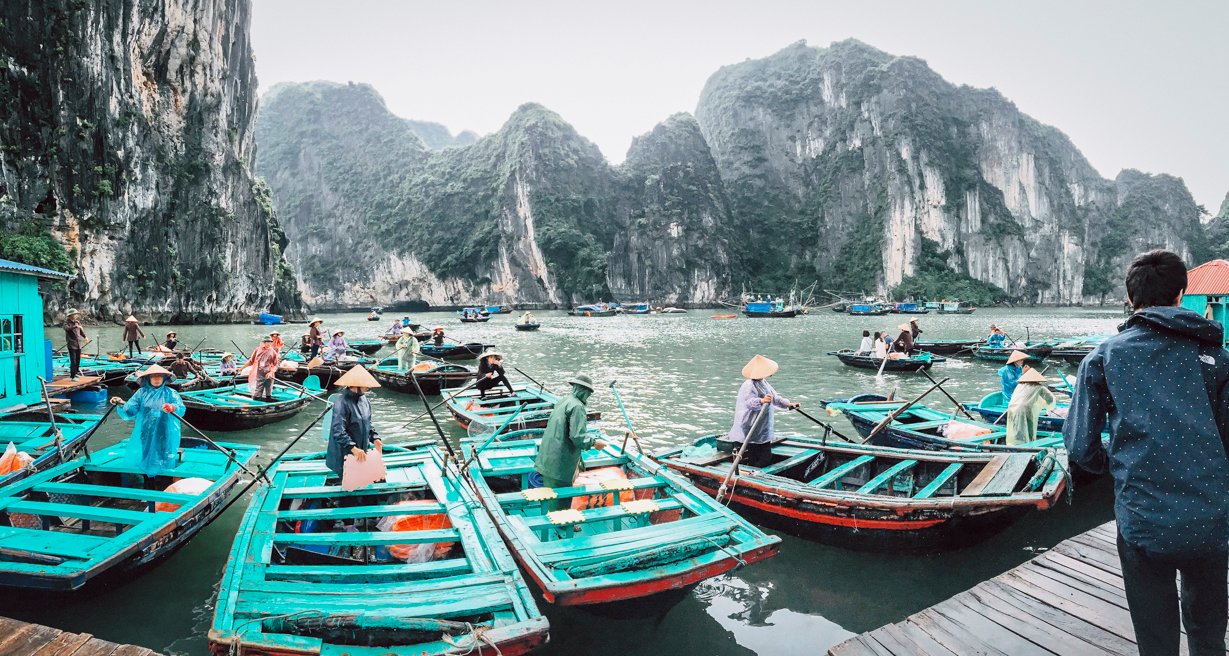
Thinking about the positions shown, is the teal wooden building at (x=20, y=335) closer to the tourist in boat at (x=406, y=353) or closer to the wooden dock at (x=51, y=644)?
the tourist in boat at (x=406, y=353)

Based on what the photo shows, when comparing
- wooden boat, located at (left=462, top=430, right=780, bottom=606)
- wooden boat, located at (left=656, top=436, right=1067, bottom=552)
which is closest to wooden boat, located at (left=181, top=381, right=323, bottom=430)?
wooden boat, located at (left=462, top=430, right=780, bottom=606)

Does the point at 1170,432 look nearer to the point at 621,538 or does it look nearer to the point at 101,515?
the point at 621,538

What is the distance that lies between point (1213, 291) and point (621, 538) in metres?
20.2

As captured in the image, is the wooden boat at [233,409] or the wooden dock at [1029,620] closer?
the wooden dock at [1029,620]

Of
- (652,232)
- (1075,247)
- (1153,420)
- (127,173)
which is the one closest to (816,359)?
(1153,420)

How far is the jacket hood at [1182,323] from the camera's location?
7.00 ft

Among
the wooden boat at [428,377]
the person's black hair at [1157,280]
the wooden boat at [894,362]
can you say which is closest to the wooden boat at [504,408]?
the wooden boat at [428,377]

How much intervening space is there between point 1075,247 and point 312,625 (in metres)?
121

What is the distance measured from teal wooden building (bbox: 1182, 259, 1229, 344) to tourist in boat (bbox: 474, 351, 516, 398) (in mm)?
18075

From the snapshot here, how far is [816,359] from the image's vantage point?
23.8 meters

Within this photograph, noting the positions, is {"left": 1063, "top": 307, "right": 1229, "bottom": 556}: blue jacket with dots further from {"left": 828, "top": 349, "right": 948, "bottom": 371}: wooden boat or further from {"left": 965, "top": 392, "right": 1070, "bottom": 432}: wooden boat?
{"left": 828, "top": 349, "right": 948, "bottom": 371}: wooden boat

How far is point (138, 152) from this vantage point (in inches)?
→ 1409

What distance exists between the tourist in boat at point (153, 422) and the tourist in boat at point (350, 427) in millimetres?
1939

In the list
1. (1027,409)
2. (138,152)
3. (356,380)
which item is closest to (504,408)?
(356,380)
